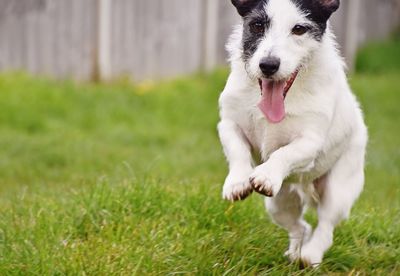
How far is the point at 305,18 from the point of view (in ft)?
14.2

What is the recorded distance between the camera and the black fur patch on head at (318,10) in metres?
4.36

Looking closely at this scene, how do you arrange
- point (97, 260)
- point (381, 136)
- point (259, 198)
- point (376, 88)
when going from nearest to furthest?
point (97, 260), point (259, 198), point (381, 136), point (376, 88)

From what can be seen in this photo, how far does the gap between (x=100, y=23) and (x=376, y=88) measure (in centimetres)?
488

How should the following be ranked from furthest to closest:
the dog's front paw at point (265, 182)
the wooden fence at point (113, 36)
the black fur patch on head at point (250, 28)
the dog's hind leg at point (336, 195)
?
the wooden fence at point (113, 36) < the dog's hind leg at point (336, 195) < the black fur patch on head at point (250, 28) < the dog's front paw at point (265, 182)

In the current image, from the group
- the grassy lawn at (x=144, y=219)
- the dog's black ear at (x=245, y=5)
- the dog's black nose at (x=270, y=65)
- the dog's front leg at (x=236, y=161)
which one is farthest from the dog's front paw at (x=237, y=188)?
the dog's black ear at (x=245, y=5)

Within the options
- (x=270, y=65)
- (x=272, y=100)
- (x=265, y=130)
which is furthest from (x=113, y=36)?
(x=270, y=65)

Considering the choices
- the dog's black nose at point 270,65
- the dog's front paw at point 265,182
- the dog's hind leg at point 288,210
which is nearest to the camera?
the dog's front paw at point 265,182

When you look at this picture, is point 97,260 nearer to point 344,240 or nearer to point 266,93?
point 266,93

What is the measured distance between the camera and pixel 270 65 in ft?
13.6

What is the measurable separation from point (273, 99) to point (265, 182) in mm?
527

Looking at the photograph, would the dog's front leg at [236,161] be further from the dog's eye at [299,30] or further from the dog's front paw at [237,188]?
the dog's eye at [299,30]

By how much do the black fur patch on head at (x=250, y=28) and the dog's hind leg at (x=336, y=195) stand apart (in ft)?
3.13

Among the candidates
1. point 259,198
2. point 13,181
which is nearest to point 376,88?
point 13,181

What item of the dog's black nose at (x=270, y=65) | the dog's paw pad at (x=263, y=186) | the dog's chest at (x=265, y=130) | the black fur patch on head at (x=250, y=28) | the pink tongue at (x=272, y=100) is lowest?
the dog's paw pad at (x=263, y=186)
